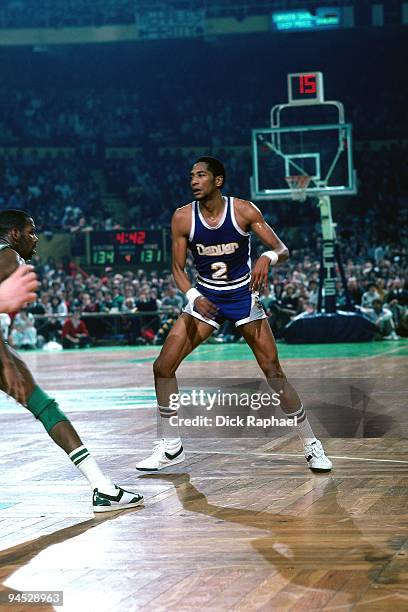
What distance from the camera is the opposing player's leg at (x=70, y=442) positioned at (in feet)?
17.7

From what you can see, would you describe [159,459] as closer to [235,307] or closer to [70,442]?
[235,307]

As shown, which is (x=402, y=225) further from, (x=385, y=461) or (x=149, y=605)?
(x=149, y=605)

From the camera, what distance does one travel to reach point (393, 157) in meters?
36.6

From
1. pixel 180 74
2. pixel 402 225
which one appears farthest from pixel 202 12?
pixel 402 225

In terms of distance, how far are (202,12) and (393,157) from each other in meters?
9.30

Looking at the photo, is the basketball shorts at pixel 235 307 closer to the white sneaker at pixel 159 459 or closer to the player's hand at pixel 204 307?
the player's hand at pixel 204 307

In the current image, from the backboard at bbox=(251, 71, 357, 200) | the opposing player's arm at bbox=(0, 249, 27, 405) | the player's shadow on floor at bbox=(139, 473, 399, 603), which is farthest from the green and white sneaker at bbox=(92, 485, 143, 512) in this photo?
the backboard at bbox=(251, 71, 357, 200)

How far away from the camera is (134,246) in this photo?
30078 mm

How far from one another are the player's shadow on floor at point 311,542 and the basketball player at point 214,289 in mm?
1114

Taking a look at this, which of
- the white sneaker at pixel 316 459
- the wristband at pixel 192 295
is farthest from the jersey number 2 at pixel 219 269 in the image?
the white sneaker at pixel 316 459

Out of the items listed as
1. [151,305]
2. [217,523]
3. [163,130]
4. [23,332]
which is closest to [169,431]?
[217,523]

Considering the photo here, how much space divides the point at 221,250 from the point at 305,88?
14.3 meters

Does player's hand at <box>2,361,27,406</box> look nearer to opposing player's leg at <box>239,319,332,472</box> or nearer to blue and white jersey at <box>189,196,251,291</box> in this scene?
opposing player's leg at <box>239,319,332,472</box>

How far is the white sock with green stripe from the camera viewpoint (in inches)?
214
